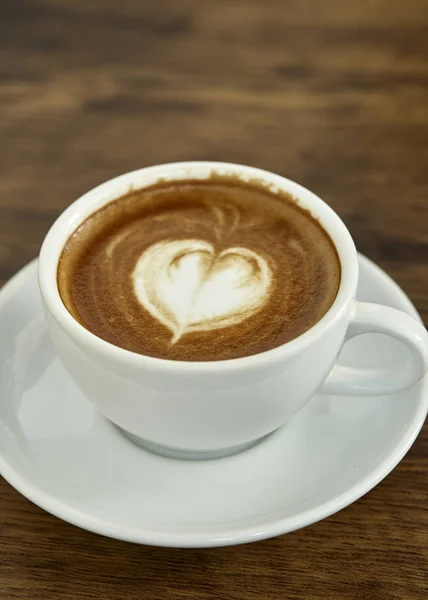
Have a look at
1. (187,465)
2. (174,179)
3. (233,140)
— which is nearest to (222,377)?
(187,465)

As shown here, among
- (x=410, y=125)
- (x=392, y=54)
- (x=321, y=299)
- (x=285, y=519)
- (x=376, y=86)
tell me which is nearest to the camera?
(x=285, y=519)

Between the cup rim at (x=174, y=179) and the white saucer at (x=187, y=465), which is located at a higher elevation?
the cup rim at (x=174, y=179)

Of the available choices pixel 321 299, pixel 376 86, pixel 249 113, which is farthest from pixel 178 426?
pixel 376 86

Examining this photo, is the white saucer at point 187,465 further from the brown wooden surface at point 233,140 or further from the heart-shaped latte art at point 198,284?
the heart-shaped latte art at point 198,284

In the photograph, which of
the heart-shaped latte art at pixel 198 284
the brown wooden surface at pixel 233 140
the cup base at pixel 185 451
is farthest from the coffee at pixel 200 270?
the brown wooden surface at pixel 233 140

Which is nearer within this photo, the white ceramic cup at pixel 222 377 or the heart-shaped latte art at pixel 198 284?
the white ceramic cup at pixel 222 377

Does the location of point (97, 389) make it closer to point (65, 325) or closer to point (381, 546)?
point (65, 325)
